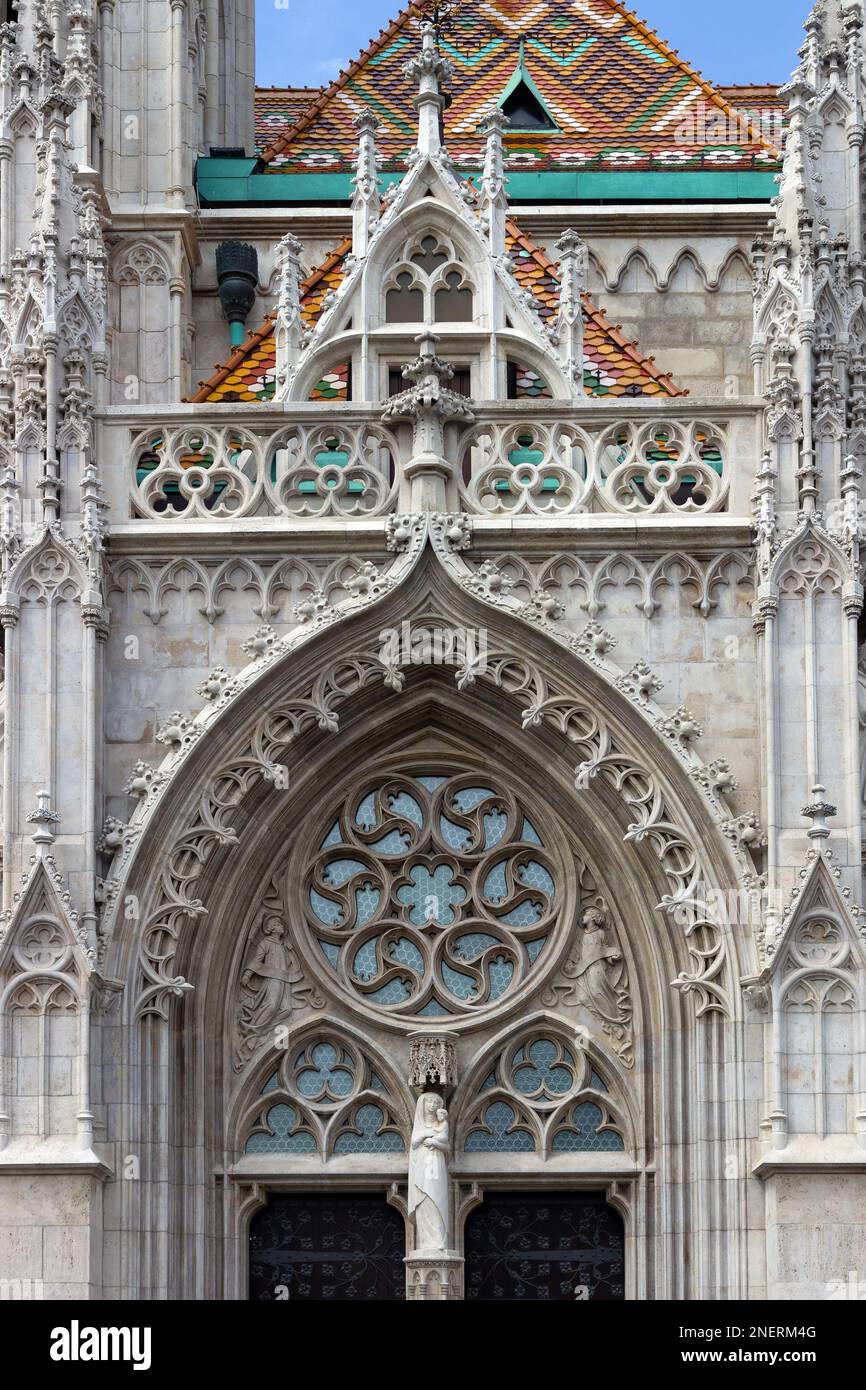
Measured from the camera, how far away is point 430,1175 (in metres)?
19.1

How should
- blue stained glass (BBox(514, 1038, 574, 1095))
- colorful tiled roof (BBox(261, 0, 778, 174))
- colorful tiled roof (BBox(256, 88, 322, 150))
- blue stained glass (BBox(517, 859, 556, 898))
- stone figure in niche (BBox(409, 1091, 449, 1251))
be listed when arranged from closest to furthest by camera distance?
stone figure in niche (BBox(409, 1091, 449, 1251)) < blue stained glass (BBox(514, 1038, 574, 1095)) < blue stained glass (BBox(517, 859, 556, 898)) < colorful tiled roof (BBox(261, 0, 778, 174)) < colorful tiled roof (BBox(256, 88, 322, 150))

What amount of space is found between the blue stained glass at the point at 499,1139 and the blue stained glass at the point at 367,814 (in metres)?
1.88

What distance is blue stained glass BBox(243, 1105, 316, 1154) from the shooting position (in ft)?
64.7

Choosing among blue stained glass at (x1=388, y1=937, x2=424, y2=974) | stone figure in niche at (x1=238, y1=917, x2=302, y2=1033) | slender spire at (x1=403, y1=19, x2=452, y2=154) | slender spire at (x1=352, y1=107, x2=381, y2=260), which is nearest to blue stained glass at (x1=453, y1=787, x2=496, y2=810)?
blue stained glass at (x1=388, y1=937, x2=424, y2=974)

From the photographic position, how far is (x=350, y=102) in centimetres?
2544

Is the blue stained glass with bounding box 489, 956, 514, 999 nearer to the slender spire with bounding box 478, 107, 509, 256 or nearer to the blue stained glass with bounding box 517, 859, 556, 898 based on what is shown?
the blue stained glass with bounding box 517, 859, 556, 898

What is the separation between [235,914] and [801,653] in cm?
372

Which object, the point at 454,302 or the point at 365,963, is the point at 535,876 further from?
the point at 454,302

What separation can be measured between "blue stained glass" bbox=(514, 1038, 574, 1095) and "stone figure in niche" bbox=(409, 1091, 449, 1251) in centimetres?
68

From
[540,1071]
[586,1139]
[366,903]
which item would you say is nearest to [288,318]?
[366,903]

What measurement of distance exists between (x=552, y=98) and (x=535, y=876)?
779 cm
